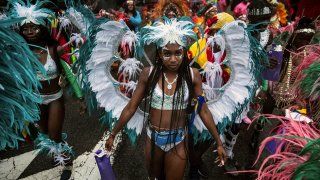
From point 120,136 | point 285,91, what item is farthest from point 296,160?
point 120,136

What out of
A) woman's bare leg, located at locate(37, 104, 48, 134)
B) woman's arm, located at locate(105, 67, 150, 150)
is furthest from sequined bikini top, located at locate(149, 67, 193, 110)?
woman's bare leg, located at locate(37, 104, 48, 134)

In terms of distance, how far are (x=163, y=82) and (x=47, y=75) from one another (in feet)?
5.14

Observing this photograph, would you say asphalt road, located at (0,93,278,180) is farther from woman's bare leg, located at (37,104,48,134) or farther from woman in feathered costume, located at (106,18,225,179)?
woman in feathered costume, located at (106,18,225,179)

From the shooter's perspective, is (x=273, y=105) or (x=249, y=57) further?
(x=273, y=105)

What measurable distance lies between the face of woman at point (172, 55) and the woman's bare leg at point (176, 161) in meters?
0.77

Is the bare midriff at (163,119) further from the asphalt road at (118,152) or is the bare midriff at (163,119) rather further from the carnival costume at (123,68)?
the asphalt road at (118,152)

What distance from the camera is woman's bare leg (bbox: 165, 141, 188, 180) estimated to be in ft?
8.66

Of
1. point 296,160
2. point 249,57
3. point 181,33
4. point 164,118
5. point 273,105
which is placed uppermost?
point 181,33

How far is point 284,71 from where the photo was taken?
361cm

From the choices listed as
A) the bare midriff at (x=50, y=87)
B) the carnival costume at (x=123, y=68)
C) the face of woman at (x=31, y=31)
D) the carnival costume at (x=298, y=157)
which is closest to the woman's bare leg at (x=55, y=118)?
the bare midriff at (x=50, y=87)

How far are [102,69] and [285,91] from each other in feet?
7.46

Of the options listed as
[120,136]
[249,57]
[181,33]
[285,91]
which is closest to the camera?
[181,33]

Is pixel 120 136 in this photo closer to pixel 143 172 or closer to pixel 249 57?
pixel 143 172

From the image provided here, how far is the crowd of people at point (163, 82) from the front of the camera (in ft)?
6.57
